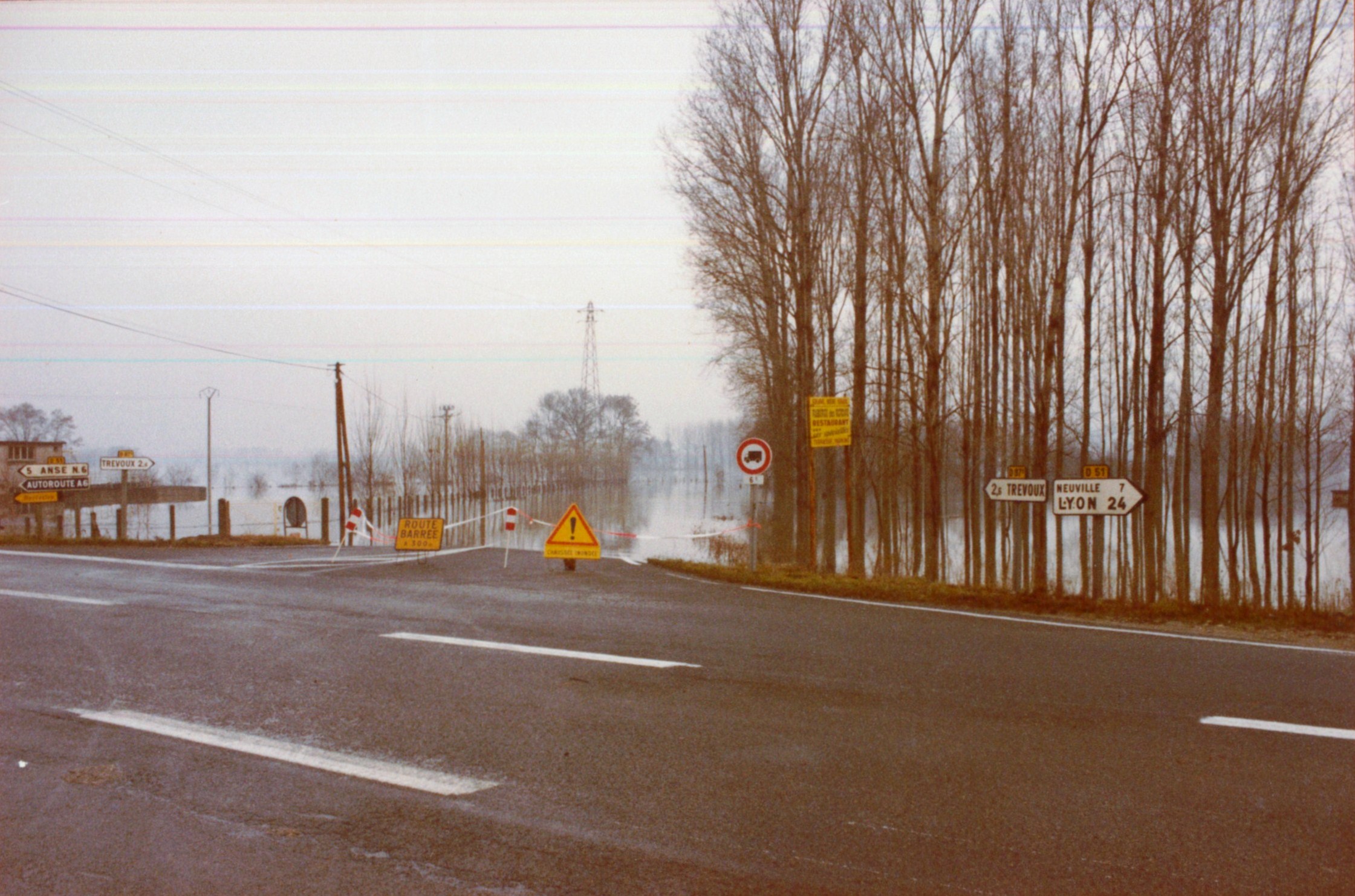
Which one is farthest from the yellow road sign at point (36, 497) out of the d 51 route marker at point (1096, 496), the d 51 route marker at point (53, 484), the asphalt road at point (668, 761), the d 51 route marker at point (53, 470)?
the d 51 route marker at point (1096, 496)

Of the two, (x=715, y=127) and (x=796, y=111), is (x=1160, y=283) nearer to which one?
(x=796, y=111)

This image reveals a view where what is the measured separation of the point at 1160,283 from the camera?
18.0 metres

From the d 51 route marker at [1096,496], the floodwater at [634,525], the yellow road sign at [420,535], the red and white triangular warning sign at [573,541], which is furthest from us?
the floodwater at [634,525]

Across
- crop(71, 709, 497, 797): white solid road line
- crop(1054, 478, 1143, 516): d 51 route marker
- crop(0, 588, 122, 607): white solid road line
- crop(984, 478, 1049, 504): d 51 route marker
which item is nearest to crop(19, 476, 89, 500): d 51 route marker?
crop(0, 588, 122, 607): white solid road line

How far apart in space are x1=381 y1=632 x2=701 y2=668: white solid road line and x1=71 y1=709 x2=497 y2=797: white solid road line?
2.56 metres

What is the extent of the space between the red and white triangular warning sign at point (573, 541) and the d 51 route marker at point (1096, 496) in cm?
699

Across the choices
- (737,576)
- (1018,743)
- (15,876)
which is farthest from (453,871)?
(737,576)

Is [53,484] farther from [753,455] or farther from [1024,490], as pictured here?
[1024,490]

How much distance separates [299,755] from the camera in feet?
15.7

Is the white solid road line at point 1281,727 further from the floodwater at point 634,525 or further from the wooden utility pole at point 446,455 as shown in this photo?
the wooden utility pole at point 446,455

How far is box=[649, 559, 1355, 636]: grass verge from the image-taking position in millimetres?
9414

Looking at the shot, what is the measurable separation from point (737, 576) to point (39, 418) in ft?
247

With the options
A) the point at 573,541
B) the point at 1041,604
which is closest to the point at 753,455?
the point at 573,541

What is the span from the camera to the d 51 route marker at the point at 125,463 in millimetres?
20656
